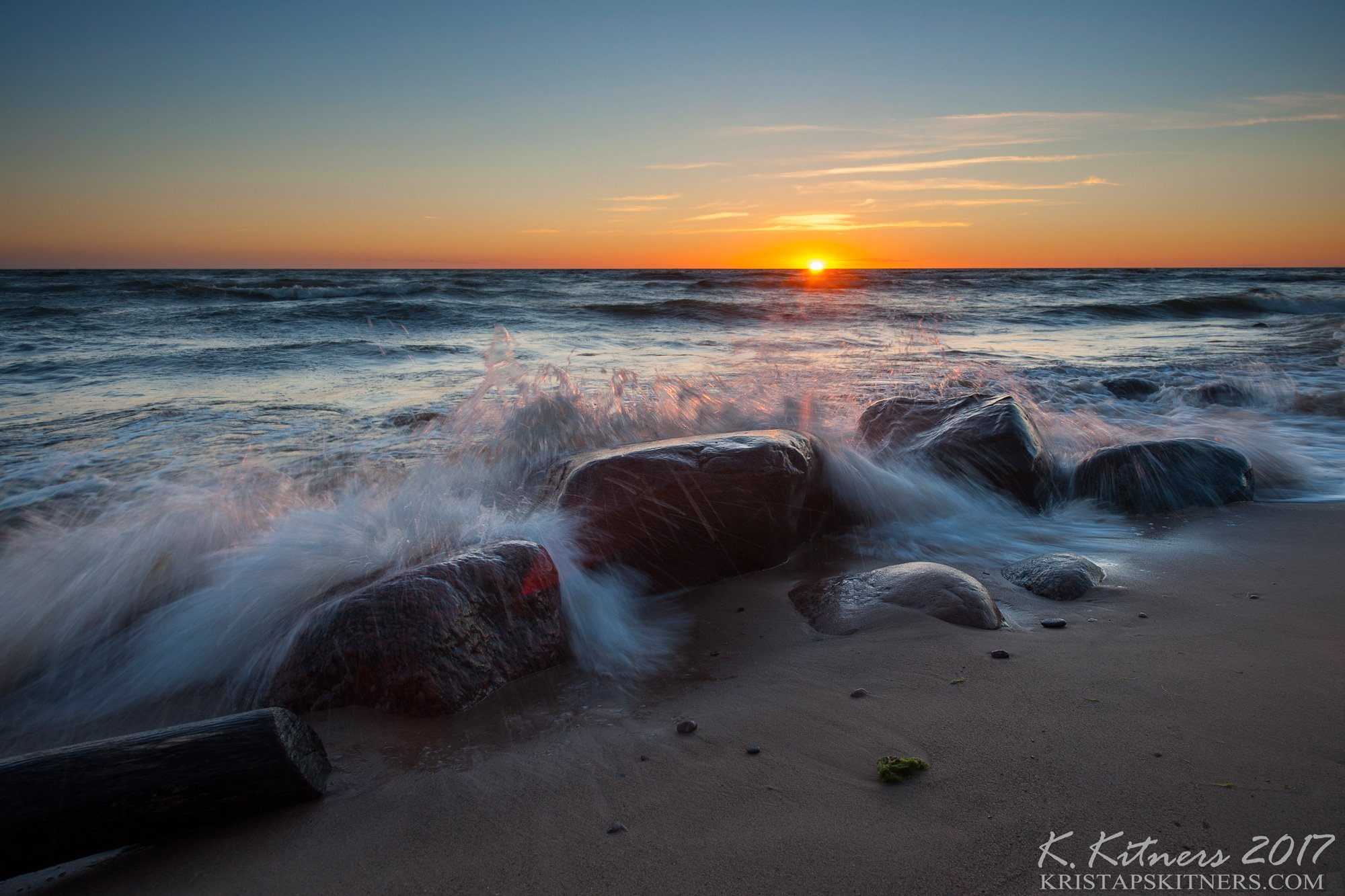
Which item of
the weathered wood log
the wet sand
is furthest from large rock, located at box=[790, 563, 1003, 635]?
the weathered wood log

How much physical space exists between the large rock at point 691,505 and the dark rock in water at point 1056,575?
1.00 m

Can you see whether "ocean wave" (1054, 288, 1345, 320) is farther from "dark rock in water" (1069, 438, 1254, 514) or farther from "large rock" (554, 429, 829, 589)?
"large rock" (554, 429, 829, 589)

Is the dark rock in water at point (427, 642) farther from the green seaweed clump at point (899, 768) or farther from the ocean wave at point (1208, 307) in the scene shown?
the ocean wave at point (1208, 307)

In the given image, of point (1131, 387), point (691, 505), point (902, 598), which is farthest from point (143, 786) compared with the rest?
point (1131, 387)

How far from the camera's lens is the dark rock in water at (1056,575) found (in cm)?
285

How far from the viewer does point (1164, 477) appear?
4.13 m

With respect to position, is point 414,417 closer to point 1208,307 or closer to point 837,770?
point 837,770

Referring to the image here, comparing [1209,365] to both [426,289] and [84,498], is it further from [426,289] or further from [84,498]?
[426,289]

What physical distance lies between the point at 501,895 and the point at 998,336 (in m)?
14.8

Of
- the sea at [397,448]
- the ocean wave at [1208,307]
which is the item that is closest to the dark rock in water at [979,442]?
the sea at [397,448]

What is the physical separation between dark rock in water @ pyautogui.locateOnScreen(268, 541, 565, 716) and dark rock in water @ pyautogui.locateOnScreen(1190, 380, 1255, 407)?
6.98m

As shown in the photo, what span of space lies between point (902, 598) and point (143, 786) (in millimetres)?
2274

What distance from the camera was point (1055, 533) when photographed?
12.3ft

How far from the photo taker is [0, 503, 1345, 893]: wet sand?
1518 millimetres
